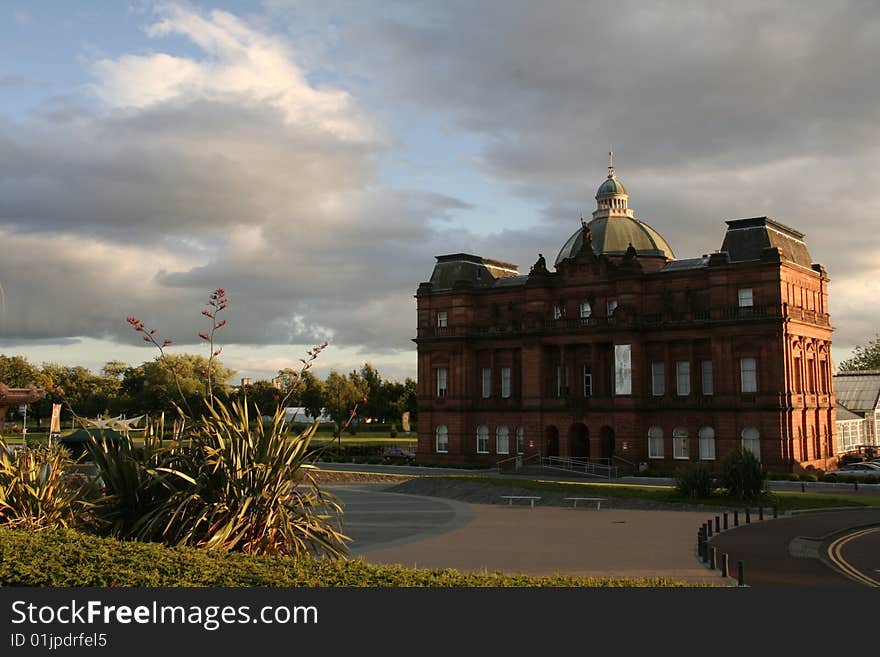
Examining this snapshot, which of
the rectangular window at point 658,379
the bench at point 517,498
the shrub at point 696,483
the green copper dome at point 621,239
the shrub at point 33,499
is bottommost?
the bench at point 517,498

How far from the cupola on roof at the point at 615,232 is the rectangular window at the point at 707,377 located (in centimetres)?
1078

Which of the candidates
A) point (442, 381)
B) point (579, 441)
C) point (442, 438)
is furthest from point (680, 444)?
point (442, 381)

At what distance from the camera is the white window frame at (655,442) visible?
208 ft

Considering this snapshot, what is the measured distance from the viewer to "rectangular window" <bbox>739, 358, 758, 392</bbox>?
5975 cm

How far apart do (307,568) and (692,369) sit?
53414mm

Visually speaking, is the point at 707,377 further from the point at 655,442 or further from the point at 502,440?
the point at 502,440

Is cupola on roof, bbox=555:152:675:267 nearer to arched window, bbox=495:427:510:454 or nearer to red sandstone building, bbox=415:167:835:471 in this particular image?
red sandstone building, bbox=415:167:835:471

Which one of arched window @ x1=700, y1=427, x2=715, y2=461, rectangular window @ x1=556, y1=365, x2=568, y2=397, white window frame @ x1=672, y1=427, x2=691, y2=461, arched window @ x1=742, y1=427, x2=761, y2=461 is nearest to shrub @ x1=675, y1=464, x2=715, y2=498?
arched window @ x1=742, y1=427, x2=761, y2=461

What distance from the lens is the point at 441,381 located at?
7412 centimetres

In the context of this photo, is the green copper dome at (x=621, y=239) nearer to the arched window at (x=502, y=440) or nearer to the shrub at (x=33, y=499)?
the arched window at (x=502, y=440)

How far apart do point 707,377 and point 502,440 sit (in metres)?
17.4

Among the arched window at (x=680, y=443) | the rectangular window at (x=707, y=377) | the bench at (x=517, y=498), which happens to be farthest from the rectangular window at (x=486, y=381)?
the bench at (x=517, y=498)

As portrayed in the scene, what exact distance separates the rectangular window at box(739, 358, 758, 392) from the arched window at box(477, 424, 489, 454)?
69.5 feet

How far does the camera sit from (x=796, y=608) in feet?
36.3
